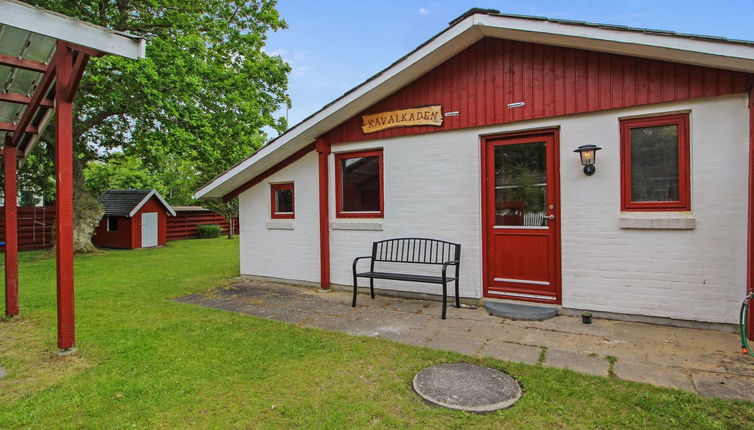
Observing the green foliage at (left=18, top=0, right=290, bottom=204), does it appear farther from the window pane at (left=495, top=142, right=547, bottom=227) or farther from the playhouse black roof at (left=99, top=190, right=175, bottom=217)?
the window pane at (left=495, top=142, right=547, bottom=227)

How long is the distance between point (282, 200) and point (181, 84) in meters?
6.20

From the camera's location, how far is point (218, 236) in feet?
74.5

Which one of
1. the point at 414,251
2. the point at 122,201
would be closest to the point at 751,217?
the point at 414,251

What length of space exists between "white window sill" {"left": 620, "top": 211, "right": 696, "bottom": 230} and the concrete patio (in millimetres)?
1178

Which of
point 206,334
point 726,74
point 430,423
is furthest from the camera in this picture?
point 206,334

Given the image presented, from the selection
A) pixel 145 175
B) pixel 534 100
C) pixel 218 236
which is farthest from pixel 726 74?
pixel 145 175

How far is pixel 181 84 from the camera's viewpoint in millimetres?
11070

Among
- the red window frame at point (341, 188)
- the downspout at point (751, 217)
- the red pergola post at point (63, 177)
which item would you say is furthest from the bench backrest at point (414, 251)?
the red pergola post at point (63, 177)

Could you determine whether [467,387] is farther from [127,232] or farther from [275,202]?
[127,232]

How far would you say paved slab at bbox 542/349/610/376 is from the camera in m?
3.27

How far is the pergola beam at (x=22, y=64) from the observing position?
366 centimetres

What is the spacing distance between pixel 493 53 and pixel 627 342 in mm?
4049

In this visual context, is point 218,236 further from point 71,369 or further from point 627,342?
point 627,342

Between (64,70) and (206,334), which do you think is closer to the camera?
(64,70)
